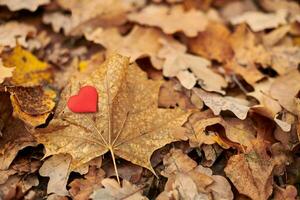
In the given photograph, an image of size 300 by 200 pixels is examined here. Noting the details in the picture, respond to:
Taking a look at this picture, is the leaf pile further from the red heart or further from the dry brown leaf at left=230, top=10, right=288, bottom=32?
the dry brown leaf at left=230, top=10, right=288, bottom=32

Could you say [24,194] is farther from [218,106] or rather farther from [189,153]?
[218,106]

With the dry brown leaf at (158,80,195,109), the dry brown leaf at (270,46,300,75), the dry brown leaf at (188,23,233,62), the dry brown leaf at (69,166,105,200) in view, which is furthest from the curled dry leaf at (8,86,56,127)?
the dry brown leaf at (270,46,300,75)

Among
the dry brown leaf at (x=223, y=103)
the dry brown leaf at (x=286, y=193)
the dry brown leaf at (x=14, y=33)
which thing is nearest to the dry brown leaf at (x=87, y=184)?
the dry brown leaf at (x=223, y=103)

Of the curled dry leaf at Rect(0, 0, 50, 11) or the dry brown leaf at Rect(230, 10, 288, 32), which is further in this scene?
the dry brown leaf at Rect(230, 10, 288, 32)

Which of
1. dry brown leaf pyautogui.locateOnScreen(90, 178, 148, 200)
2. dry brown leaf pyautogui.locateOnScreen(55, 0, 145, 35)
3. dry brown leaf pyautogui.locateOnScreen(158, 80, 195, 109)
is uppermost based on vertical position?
dry brown leaf pyautogui.locateOnScreen(55, 0, 145, 35)

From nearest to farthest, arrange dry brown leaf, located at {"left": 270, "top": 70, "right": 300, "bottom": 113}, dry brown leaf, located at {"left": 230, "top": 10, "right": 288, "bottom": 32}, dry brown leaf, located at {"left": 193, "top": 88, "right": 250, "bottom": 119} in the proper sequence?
1. dry brown leaf, located at {"left": 193, "top": 88, "right": 250, "bottom": 119}
2. dry brown leaf, located at {"left": 270, "top": 70, "right": 300, "bottom": 113}
3. dry brown leaf, located at {"left": 230, "top": 10, "right": 288, "bottom": 32}

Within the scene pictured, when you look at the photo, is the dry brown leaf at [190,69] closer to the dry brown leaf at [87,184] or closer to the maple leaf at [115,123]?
the maple leaf at [115,123]

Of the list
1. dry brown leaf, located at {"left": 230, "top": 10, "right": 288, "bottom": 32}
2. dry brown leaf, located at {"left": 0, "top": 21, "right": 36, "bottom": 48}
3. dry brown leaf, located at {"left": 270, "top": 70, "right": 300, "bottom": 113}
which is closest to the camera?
dry brown leaf, located at {"left": 270, "top": 70, "right": 300, "bottom": 113}
